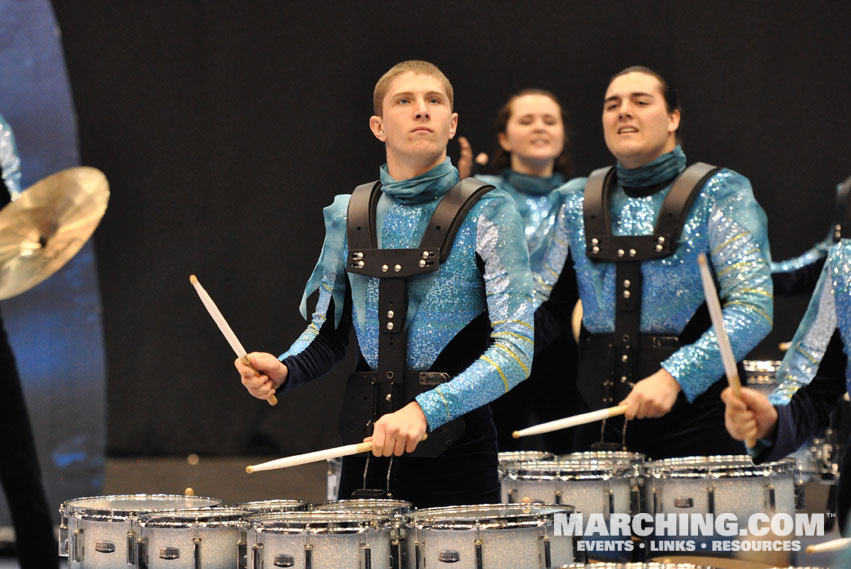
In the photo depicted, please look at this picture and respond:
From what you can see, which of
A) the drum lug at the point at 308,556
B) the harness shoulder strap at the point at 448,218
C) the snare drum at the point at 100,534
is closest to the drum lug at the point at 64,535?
the snare drum at the point at 100,534

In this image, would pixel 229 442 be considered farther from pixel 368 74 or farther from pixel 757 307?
pixel 757 307

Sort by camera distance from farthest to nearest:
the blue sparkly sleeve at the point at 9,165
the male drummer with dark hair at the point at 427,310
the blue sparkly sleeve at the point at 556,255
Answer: the blue sparkly sleeve at the point at 9,165 < the blue sparkly sleeve at the point at 556,255 < the male drummer with dark hair at the point at 427,310

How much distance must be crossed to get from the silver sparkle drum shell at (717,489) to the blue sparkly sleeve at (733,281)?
26cm

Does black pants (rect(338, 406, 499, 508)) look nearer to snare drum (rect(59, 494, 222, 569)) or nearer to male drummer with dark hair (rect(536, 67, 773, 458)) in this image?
snare drum (rect(59, 494, 222, 569))

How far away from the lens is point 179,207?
21.0ft

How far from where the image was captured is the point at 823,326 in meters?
2.87

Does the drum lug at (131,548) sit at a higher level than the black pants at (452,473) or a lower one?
lower

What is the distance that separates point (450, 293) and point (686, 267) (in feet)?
3.10

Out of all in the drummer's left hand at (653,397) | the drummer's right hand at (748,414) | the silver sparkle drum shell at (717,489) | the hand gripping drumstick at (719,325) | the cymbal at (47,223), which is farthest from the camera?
the cymbal at (47,223)

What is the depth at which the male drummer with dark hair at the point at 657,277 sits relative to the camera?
10.9 feet

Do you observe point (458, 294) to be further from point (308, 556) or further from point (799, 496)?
point (799, 496)

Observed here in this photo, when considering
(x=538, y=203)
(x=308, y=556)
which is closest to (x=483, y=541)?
(x=308, y=556)

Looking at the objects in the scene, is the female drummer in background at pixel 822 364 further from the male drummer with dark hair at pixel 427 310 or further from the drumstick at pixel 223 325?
the drumstick at pixel 223 325

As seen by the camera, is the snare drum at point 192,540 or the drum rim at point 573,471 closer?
A: the snare drum at point 192,540
